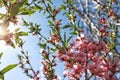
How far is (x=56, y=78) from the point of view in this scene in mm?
4602

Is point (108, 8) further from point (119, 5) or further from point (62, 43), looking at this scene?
point (62, 43)

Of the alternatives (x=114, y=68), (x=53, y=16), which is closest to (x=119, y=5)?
(x=53, y=16)

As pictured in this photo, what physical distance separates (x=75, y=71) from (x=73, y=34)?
5.03 ft

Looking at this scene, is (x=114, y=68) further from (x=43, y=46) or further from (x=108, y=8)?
(x=108, y=8)

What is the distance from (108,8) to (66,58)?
2.92 m

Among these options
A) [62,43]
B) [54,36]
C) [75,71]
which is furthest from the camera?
[54,36]

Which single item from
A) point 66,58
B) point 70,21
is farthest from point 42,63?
point 66,58

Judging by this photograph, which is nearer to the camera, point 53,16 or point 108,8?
point 53,16

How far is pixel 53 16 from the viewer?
4.98m

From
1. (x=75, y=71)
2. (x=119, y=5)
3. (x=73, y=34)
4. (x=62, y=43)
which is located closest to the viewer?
(x=75, y=71)

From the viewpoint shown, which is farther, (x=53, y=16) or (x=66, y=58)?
(x=53, y=16)

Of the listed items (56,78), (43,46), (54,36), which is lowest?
(56,78)

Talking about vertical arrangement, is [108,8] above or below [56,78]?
above

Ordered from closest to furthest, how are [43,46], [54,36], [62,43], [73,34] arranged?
1. [62,43]
2. [54,36]
3. [73,34]
4. [43,46]
